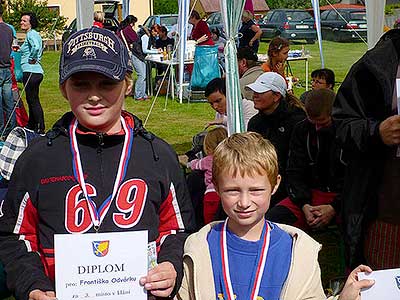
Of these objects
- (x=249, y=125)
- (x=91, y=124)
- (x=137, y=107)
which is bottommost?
(x=137, y=107)

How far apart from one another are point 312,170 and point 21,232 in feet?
9.63

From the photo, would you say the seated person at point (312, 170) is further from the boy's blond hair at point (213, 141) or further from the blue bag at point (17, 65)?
the blue bag at point (17, 65)

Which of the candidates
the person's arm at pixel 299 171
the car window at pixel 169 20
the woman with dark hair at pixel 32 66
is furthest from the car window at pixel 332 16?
the person's arm at pixel 299 171

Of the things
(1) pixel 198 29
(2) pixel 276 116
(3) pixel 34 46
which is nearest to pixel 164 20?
(1) pixel 198 29

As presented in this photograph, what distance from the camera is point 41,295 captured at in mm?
1775

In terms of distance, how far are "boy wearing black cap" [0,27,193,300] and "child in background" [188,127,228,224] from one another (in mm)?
2721

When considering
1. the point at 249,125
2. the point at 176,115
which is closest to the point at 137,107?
the point at 176,115

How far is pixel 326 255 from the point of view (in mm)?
4953

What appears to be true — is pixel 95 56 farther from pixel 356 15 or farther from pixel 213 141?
pixel 356 15

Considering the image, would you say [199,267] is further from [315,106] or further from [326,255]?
[326,255]

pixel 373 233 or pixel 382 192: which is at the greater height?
pixel 382 192

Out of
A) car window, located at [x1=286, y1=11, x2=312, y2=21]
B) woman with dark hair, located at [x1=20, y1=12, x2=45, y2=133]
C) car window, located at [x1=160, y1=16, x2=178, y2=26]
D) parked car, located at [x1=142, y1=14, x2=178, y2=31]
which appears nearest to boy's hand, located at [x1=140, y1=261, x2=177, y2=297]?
woman with dark hair, located at [x1=20, y1=12, x2=45, y2=133]

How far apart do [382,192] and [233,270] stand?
71 cm

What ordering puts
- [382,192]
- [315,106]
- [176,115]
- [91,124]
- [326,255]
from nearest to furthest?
[91,124] → [382,192] → [315,106] → [326,255] → [176,115]
